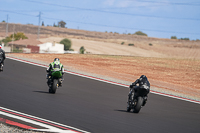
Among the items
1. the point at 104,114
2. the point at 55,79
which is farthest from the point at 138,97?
the point at 55,79

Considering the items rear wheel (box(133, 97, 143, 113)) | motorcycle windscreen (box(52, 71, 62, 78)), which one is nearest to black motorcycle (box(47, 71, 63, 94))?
motorcycle windscreen (box(52, 71, 62, 78))

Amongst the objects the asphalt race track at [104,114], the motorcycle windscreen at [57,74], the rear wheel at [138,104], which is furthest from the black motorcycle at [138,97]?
the motorcycle windscreen at [57,74]

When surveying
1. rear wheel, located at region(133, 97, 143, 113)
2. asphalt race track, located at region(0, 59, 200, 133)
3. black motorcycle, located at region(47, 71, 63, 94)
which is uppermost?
black motorcycle, located at region(47, 71, 63, 94)

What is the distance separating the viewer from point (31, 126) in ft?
31.5

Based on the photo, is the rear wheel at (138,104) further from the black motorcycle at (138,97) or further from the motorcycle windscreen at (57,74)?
the motorcycle windscreen at (57,74)

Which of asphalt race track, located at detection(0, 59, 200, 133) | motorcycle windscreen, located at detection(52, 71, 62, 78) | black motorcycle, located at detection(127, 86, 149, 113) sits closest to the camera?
asphalt race track, located at detection(0, 59, 200, 133)

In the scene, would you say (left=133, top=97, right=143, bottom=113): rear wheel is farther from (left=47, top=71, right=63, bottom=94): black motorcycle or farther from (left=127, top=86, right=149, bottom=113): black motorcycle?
(left=47, top=71, right=63, bottom=94): black motorcycle

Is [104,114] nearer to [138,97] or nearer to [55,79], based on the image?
[138,97]

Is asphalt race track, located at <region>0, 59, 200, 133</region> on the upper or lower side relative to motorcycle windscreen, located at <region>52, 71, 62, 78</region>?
lower

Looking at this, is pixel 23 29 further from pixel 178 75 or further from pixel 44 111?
pixel 44 111

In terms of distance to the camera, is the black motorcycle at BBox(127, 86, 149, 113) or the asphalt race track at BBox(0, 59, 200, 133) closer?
the asphalt race track at BBox(0, 59, 200, 133)

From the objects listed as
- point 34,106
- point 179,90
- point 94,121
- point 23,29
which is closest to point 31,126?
point 94,121

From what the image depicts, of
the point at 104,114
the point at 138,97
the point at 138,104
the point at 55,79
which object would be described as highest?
the point at 55,79

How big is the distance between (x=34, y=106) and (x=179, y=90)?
1528 cm
